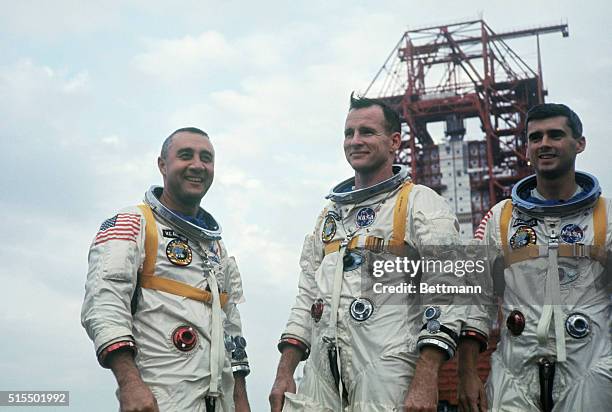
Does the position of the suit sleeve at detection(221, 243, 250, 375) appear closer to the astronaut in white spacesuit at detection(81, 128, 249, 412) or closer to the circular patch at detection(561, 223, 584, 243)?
the astronaut in white spacesuit at detection(81, 128, 249, 412)

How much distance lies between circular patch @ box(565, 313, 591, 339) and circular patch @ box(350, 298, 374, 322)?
1359 millimetres

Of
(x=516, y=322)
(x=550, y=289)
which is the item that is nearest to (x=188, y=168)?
(x=516, y=322)

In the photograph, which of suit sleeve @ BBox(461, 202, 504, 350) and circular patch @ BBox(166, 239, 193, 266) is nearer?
suit sleeve @ BBox(461, 202, 504, 350)

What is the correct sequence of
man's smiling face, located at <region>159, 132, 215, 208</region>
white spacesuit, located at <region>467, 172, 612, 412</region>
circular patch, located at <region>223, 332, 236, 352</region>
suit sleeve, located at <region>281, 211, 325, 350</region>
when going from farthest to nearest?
man's smiling face, located at <region>159, 132, 215, 208</region>, circular patch, located at <region>223, 332, 236, 352</region>, suit sleeve, located at <region>281, 211, 325, 350</region>, white spacesuit, located at <region>467, 172, 612, 412</region>

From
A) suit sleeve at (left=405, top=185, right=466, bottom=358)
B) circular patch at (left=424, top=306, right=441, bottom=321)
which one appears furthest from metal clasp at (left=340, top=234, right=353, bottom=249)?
circular patch at (left=424, top=306, right=441, bottom=321)

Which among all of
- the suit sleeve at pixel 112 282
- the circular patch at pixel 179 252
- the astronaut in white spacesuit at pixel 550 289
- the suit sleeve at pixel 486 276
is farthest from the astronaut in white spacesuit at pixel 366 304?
the suit sleeve at pixel 112 282

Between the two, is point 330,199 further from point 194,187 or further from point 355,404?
point 355,404

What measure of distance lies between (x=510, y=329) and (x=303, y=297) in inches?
64.6

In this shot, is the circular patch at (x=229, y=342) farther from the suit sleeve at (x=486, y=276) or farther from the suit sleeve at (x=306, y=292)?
the suit sleeve at (x=486, y=276)

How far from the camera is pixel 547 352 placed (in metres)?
5.18

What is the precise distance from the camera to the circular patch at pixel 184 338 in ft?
18.2

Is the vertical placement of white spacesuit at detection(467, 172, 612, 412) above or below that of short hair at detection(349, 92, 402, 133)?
below

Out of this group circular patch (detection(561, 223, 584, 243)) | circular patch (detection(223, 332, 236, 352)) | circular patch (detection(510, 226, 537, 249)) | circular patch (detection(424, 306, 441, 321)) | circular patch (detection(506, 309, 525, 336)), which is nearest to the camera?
circular patch (detection(424, 306, 441, 321))

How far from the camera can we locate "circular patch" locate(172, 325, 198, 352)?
18.2ft
